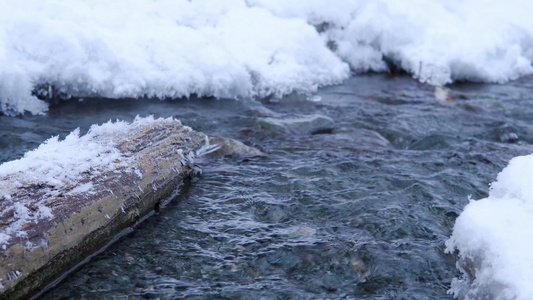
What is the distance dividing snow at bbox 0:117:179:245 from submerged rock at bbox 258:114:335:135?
238 cm

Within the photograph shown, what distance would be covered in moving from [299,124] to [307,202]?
232 cm

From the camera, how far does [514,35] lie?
11664 mm

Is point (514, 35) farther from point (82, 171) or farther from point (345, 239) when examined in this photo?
point (82, 171)

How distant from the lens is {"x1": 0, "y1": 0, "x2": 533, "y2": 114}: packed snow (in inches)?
272

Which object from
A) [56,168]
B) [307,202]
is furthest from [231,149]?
[56,168]

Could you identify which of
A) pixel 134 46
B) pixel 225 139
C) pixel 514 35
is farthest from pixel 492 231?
pixel 514 35

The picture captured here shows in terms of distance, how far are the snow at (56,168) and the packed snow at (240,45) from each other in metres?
2.70

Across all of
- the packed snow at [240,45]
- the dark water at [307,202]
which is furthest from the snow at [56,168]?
the packed snow at [240,45]

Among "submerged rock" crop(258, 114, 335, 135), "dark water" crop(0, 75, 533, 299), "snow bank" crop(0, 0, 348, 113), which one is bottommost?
"dark water" crop(0, 75, 533, 299)

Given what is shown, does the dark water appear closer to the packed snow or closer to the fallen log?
the fallen log

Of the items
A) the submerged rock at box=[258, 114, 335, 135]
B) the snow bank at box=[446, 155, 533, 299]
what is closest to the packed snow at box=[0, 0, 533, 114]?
the submerged rock at box=[258, 114, 335, 135]

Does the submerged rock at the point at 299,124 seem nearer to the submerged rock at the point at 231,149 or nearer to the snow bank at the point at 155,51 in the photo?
the submerged rock at the point at 231,149

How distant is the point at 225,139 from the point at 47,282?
116 inches

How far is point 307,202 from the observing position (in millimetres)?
4570
